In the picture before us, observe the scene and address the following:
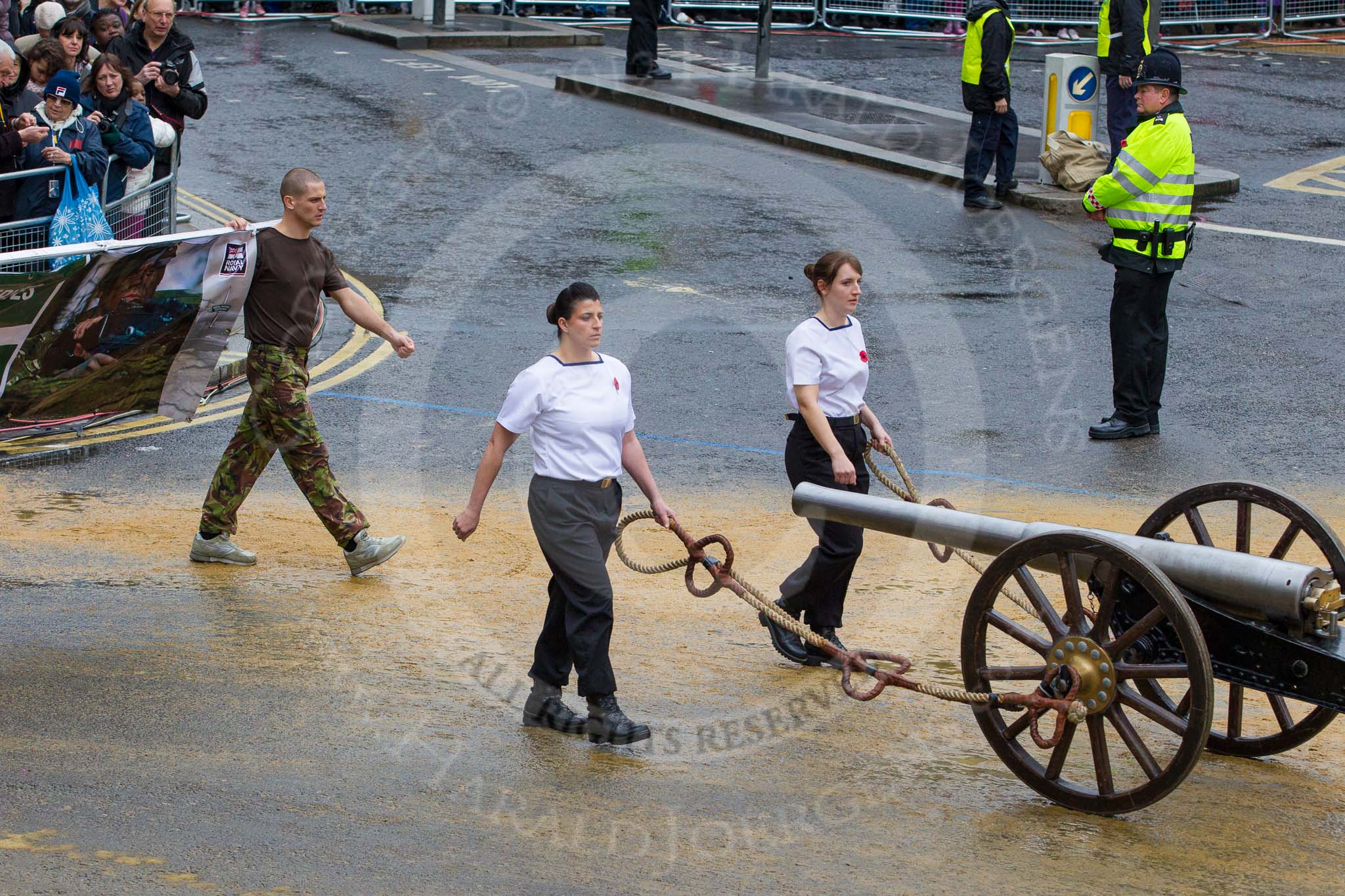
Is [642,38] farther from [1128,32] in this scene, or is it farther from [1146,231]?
[1146,231]

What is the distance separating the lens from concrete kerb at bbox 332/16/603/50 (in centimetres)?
2336

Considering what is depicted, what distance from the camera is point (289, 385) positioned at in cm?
779

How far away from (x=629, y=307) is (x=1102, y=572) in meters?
7.59

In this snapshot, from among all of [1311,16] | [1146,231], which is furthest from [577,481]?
[1311,16]

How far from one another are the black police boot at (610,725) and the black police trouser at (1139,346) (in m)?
5.37

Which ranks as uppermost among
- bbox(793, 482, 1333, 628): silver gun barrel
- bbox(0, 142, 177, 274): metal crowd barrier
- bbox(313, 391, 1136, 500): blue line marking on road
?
bbox(0, 142, 177, 274): metal crowd barrier

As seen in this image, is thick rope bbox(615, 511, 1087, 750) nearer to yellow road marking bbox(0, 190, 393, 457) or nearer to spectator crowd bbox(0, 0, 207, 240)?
yellow road marking bbox(0, 190, 393, 457)

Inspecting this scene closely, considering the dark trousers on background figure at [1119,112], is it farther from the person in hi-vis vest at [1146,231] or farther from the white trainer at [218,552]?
the white trainer at [218,552]

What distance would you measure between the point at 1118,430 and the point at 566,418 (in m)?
5.29

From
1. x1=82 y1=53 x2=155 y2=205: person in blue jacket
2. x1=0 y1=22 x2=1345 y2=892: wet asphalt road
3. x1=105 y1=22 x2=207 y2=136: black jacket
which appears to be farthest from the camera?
x1=105 y1=22 x2=207 y2=136: black jacket

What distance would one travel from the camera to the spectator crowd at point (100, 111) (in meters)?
11.1

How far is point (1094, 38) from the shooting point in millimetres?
26328

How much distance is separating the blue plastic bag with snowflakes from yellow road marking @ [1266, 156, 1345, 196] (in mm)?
11926

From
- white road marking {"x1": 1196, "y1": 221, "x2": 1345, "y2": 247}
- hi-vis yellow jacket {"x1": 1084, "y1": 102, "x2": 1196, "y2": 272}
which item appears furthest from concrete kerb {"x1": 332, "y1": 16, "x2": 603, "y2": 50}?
hi-vis yellow jacket {"x1": 1084, "y1": 102, "x2": 1196, "y2": 272}
